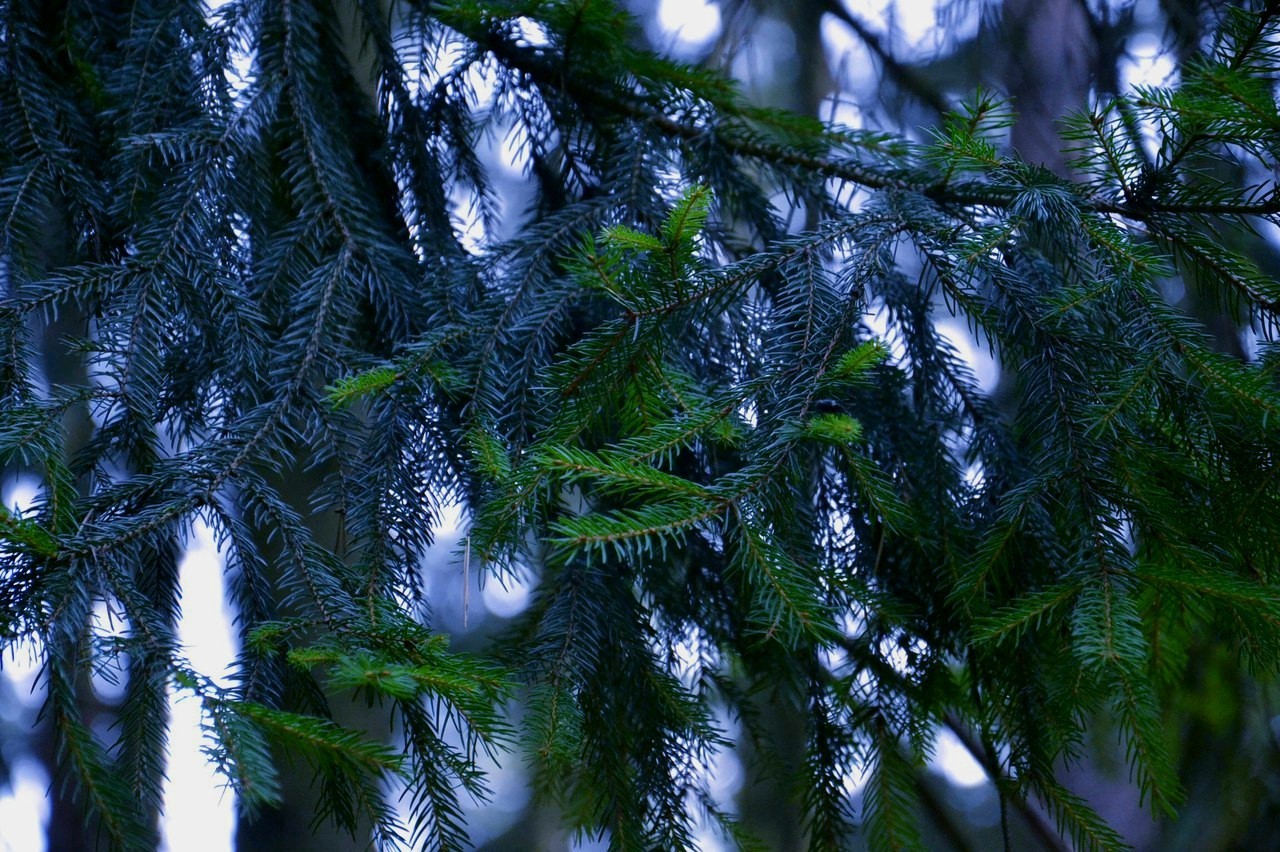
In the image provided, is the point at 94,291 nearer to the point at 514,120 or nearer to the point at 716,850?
the point at 514,120

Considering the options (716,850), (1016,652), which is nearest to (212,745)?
(1016,652)

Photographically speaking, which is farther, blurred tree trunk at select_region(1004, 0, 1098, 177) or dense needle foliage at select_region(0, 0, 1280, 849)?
blurred tree trunk at select_region(1004, 0, 1098, 177)

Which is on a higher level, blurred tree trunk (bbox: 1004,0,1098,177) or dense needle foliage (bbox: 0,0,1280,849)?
blurred tree trunk (bbox: 1004,0,1098,177)

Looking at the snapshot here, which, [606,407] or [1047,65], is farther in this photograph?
[1047,65]

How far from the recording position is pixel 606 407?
0.98 metres

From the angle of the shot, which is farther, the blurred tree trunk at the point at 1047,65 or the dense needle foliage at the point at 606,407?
the blurred tree trunk at the point at 1047,65

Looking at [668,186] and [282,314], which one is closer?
[282,314]

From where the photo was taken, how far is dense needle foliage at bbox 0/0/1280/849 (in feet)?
2.63

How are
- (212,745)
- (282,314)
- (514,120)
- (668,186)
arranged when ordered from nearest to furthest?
(212,745) → (282,314) → (668,186) → (514,120)

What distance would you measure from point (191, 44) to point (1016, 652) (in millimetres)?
1346

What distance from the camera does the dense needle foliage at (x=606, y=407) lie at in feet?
2.63

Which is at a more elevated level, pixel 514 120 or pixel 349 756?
pixel 514 120

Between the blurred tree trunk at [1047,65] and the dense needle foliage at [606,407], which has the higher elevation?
the blurred tree trunk at [1047,65]

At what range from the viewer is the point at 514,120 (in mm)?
1430
